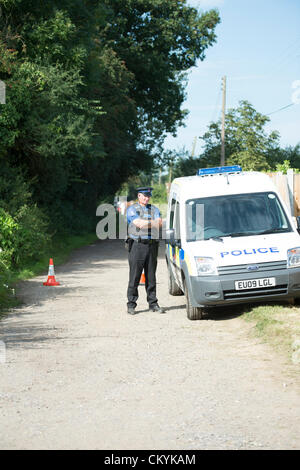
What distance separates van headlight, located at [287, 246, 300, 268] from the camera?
972 cm

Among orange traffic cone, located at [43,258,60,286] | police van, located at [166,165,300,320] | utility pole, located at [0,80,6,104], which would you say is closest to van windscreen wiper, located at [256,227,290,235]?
police van, located at [166,165,300,320]

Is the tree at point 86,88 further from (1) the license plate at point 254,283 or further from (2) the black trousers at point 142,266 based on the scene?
(1) the license plate at point 254,283

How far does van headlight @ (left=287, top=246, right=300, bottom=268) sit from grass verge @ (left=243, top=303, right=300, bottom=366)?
616 mm

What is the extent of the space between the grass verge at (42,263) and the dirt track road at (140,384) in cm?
131

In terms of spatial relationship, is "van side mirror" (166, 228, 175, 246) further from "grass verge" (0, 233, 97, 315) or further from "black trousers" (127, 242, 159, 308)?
"grass verge" (0, 233, 97, 315)

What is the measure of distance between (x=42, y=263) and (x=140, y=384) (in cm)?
1343

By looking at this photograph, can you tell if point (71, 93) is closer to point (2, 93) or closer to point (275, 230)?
point (2, 93)

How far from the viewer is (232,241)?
10023 millimetres

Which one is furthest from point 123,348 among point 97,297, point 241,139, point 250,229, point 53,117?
point 241,139

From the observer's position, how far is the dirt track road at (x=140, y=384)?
193 inches

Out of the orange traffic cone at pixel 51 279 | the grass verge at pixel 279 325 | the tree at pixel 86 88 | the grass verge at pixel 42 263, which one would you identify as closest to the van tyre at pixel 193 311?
the grass verge at pixel 279 325

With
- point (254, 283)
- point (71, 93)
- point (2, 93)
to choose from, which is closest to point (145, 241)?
point (254, 283)

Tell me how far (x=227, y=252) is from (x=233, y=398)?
4.04m
